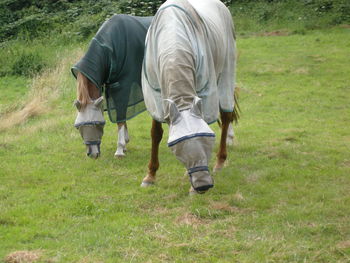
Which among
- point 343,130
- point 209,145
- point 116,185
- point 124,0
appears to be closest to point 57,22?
point 124,0

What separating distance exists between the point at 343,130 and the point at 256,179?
3045 millimetres

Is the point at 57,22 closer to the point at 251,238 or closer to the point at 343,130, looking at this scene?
the point at 343,130

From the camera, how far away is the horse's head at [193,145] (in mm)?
4770

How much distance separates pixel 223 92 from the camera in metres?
6.86

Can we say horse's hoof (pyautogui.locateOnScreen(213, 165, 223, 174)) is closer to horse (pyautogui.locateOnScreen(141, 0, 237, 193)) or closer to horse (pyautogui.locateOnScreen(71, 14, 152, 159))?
horse (pyautogui.locateOnScreen(141, 0, 237, 193))

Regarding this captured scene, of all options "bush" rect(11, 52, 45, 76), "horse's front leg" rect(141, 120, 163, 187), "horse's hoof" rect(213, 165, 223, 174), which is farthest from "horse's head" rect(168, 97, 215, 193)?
"bush" rect(11, 52, 45, 76)

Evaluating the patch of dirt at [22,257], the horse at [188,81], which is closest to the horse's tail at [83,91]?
the horse at [188,81]

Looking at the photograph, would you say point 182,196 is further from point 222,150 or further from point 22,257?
point 22,257

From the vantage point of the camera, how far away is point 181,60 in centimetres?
534

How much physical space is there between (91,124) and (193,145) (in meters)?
2.29

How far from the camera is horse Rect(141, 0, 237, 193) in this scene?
4820 millimetres

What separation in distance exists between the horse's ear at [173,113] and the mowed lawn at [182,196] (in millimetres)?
900

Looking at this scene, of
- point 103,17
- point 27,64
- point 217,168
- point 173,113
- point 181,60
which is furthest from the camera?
point 103,17

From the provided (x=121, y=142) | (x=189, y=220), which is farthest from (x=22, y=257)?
(x=121, y=142)
